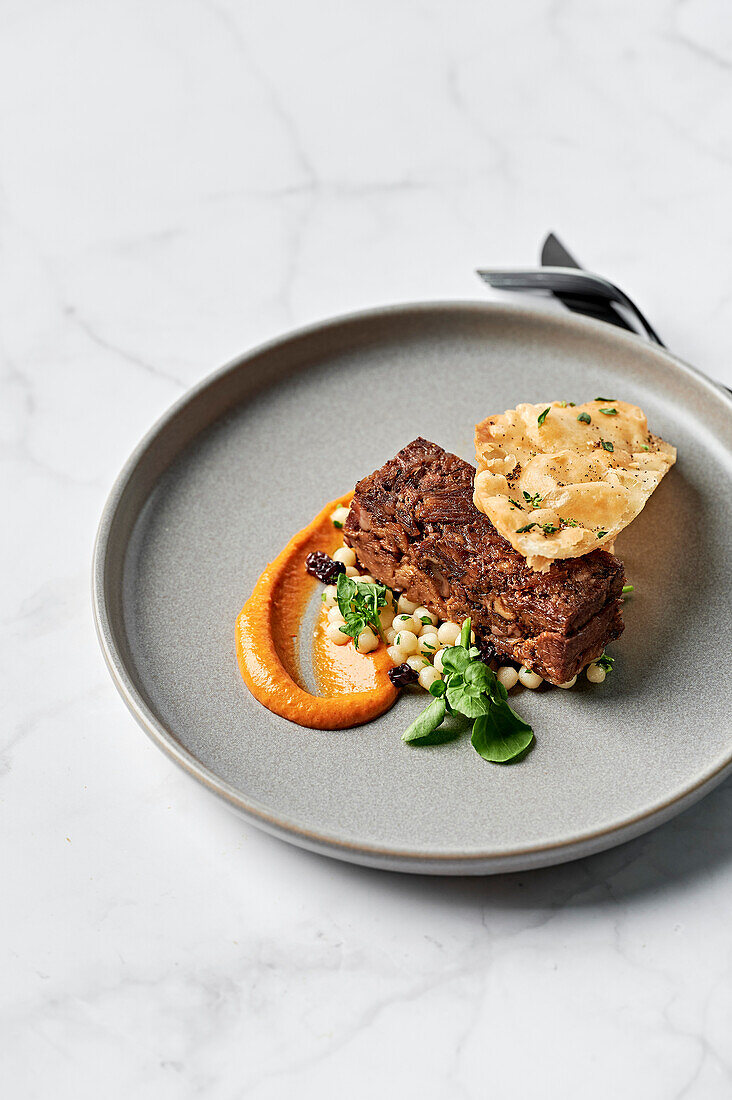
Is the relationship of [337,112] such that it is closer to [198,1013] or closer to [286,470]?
[286,470]

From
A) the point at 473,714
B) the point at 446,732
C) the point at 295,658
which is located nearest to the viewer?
the point at 473,714

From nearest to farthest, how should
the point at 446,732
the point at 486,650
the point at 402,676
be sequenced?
the point at 446,732, the point at 402,676, the point at 486,650

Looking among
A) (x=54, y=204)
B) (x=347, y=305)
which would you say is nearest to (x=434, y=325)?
(x=347, y=305)

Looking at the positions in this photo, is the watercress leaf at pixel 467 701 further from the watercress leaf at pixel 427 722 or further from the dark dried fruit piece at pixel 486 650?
the dark dried fruit piece at pixel 486 650

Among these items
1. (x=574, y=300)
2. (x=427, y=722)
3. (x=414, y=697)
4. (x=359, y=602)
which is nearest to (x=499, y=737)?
(x=427, y=722)

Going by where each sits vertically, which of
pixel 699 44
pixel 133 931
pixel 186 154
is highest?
pixel 699 44

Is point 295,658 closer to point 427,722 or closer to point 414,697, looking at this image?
point 414,697
